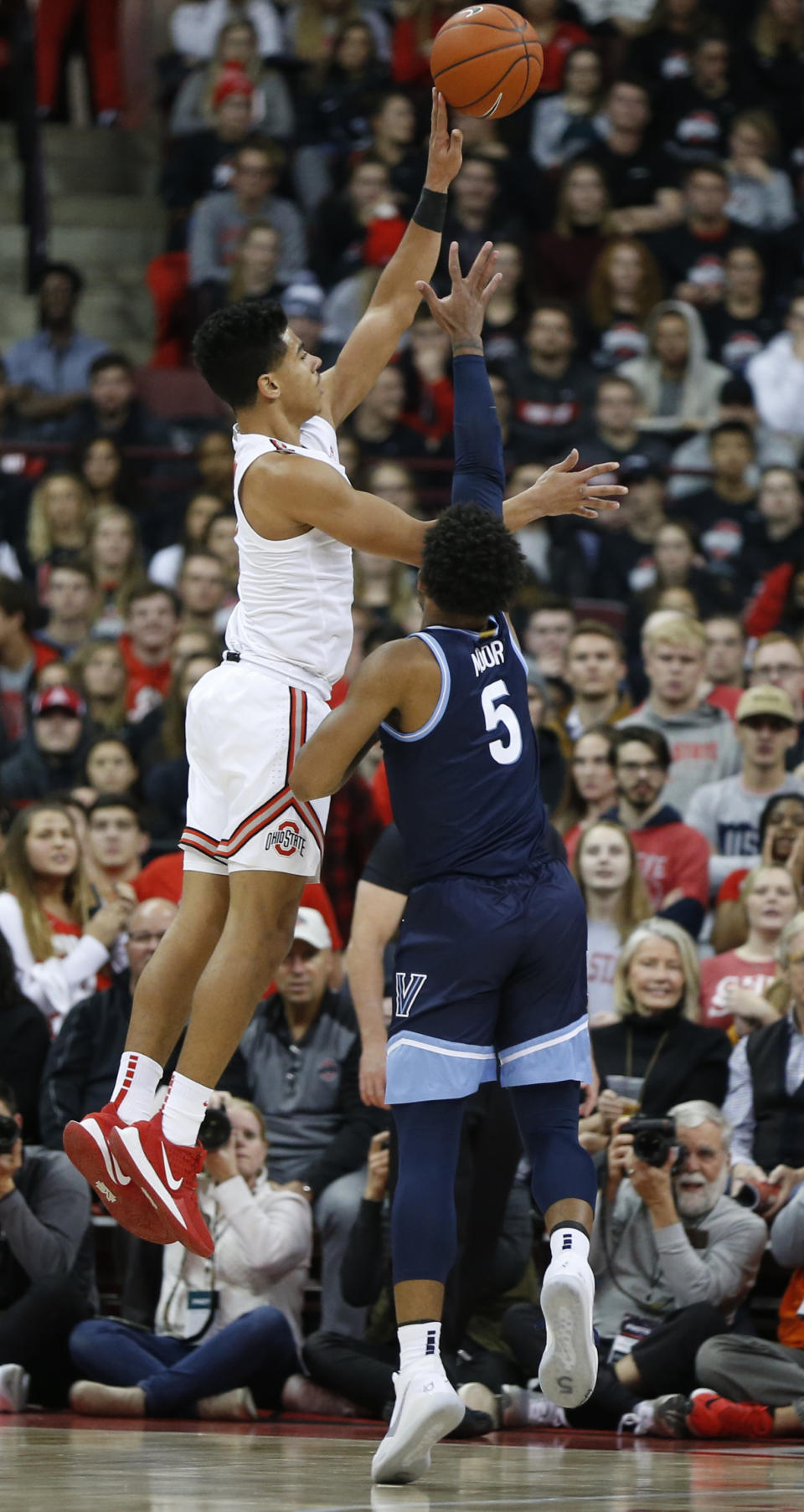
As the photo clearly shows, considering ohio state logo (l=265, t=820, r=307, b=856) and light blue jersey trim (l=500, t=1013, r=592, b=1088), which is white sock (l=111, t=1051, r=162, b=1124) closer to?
ohio state logo (l=265, t=820, r=307, b=856)

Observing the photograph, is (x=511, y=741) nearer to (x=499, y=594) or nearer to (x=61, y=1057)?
(x=499, y=594)

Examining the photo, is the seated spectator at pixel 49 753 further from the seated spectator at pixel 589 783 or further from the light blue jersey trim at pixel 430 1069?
the light blue jersey trim at pixel 430 1069

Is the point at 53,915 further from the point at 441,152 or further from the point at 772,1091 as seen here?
the point at 441,152

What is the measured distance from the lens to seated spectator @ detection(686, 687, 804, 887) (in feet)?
32.1

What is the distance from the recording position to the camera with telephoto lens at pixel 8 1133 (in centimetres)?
789

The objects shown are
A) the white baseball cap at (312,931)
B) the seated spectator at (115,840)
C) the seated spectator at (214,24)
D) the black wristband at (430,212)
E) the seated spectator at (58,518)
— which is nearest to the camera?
the black wristband at (430,212)

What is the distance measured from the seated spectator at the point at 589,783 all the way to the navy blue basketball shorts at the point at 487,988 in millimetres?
3947

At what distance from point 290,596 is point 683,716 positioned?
4590 mm

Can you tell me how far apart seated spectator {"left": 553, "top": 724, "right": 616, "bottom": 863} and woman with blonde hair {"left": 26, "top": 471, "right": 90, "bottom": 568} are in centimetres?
406

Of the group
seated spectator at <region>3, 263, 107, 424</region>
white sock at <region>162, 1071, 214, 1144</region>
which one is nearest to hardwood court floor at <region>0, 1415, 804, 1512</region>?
white sock at <region>162, 1071, 214, 1144</region>

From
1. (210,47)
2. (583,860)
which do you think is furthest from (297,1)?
(583,860)

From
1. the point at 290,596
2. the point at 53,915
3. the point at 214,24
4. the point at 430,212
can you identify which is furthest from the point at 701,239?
the point at 290,596

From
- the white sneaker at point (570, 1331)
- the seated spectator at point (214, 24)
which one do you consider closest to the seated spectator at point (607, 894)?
the white sneaker at point (570, 1331)

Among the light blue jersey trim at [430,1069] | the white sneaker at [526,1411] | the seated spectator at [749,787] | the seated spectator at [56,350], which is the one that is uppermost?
the seated spectator at [56,350]
